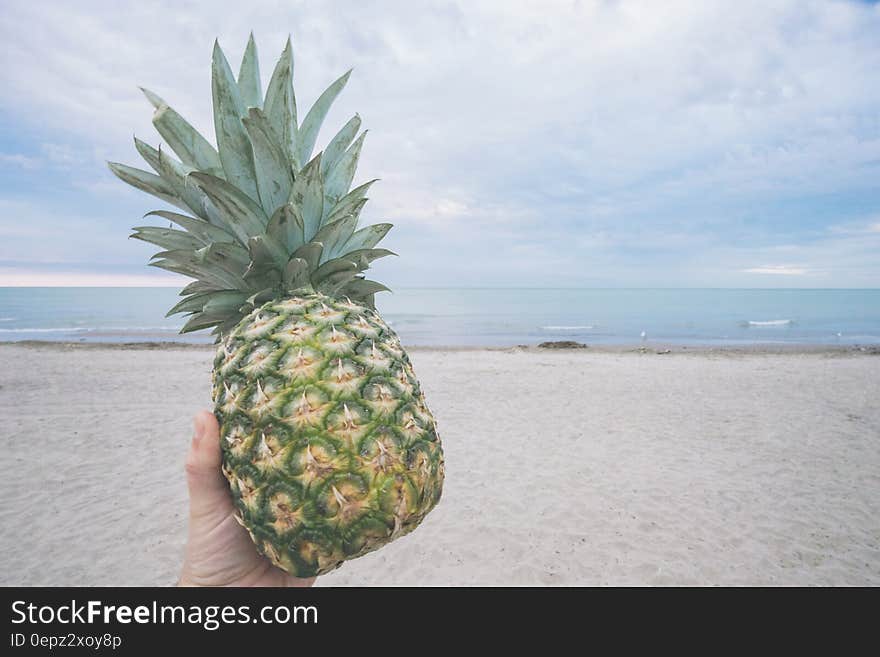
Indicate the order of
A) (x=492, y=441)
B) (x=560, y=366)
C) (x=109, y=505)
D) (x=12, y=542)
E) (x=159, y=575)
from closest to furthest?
1. (x=159, y=575)
2. (x=12, y=542)
3. (x=109, y=505)
4. (x=492, y=441)
5. (x=560, y=366)

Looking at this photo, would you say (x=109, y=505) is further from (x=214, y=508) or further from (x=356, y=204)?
(x=356, y=204)

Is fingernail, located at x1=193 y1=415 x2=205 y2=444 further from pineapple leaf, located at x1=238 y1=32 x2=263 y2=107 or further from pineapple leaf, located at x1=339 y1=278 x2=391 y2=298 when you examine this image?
pineapple leaf, located at x1=238 y1=32 x2=263 y2=107

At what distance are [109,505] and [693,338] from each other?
4441 centimetres

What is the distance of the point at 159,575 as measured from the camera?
24.6ft

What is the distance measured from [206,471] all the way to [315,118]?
2152 mm

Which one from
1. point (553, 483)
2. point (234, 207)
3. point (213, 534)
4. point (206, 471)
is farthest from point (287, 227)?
point (553, 483)

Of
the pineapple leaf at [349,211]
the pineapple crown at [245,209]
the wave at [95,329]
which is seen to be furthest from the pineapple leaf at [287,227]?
the wave at [95,329]

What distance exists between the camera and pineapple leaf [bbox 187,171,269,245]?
106 inches

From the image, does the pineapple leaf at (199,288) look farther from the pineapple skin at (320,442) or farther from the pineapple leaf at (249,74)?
the pineapple leaf at (249,74)

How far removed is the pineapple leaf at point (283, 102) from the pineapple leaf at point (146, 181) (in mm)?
693

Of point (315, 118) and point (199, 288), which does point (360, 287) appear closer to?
point (199, 288)

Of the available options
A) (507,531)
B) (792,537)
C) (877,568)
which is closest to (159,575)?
(507,531)

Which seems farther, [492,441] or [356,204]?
[492,441]

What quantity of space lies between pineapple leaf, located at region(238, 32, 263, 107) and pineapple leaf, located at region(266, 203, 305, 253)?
82 centimetres
